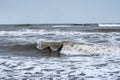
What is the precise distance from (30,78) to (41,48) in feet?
33.9

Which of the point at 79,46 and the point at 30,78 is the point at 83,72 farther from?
the point at 79,46

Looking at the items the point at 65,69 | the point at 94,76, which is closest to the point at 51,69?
the point at 65,69

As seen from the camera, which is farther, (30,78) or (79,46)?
(79,46)

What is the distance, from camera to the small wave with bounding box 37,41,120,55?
1522 centimetres

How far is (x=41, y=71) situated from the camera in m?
9.29

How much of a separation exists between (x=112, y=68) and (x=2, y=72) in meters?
3.64

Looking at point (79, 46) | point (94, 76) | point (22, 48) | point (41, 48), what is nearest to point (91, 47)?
point (79, 46)

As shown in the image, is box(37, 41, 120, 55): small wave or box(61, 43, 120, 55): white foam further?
box(37, 41, 120, 55): small wave

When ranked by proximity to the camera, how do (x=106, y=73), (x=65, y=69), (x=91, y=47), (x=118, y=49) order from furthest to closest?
(x=91, y=47) → (x=118, y=49) → (x=65, y=69) → (x=106, y=73)

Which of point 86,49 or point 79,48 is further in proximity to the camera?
point 79,48

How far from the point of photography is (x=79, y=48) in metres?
16.6

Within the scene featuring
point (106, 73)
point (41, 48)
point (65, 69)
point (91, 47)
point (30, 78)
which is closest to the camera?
point (30, 78)

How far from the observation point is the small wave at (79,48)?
1522 centimetres

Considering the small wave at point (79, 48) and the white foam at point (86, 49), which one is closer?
the white foam at point (86, 49)
